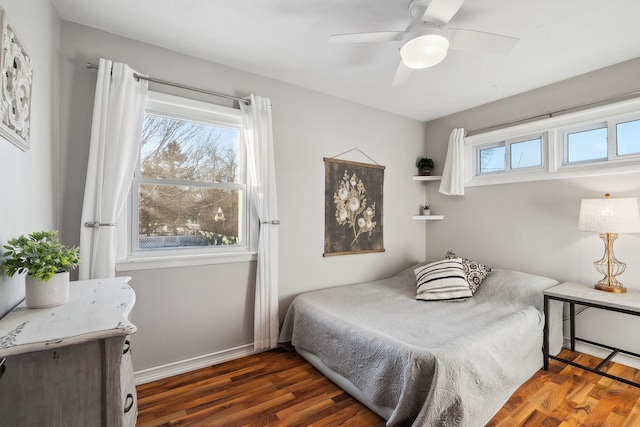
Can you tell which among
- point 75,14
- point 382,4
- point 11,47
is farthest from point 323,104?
point 11,47

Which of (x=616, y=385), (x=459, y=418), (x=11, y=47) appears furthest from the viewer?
(x=616, y=385)

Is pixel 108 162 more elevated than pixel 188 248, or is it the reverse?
pixel 108 162

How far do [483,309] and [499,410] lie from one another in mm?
768

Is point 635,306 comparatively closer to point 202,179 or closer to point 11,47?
point 202,179

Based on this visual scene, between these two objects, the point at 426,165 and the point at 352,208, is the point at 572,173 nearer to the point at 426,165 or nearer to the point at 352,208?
the point at 426,165

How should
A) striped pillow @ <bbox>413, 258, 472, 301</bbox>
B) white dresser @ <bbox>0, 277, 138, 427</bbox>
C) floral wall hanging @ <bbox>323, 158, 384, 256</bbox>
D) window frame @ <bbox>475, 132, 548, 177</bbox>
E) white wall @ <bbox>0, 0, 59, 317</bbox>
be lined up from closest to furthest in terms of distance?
white dresser @ <bbox>0, 277, 138, 427</bbox> → white wall @ <bbox>0, 0, 59, 317</bbox> → striped pillow @ <bbox>413, 258, 472, 301</bbox> → window frame @ <bbox>475, 132, 548, 177</bbox> → floral wall hanging @ <bbox>323, 158, 384, 256</bbox>

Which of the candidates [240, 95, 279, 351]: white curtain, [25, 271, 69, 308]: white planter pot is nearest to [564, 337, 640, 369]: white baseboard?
[240, 95, 279, 351]: white curtain

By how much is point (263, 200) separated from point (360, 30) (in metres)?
1.45

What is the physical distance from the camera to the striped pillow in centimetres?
267

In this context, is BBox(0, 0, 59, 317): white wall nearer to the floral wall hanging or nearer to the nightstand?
the floral wall hanging

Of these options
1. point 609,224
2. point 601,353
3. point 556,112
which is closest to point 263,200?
point 609,224

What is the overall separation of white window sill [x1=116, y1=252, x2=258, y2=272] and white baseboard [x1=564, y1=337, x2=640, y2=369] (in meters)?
2.95

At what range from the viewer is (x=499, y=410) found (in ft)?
6.00

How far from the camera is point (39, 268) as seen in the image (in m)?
1.07
